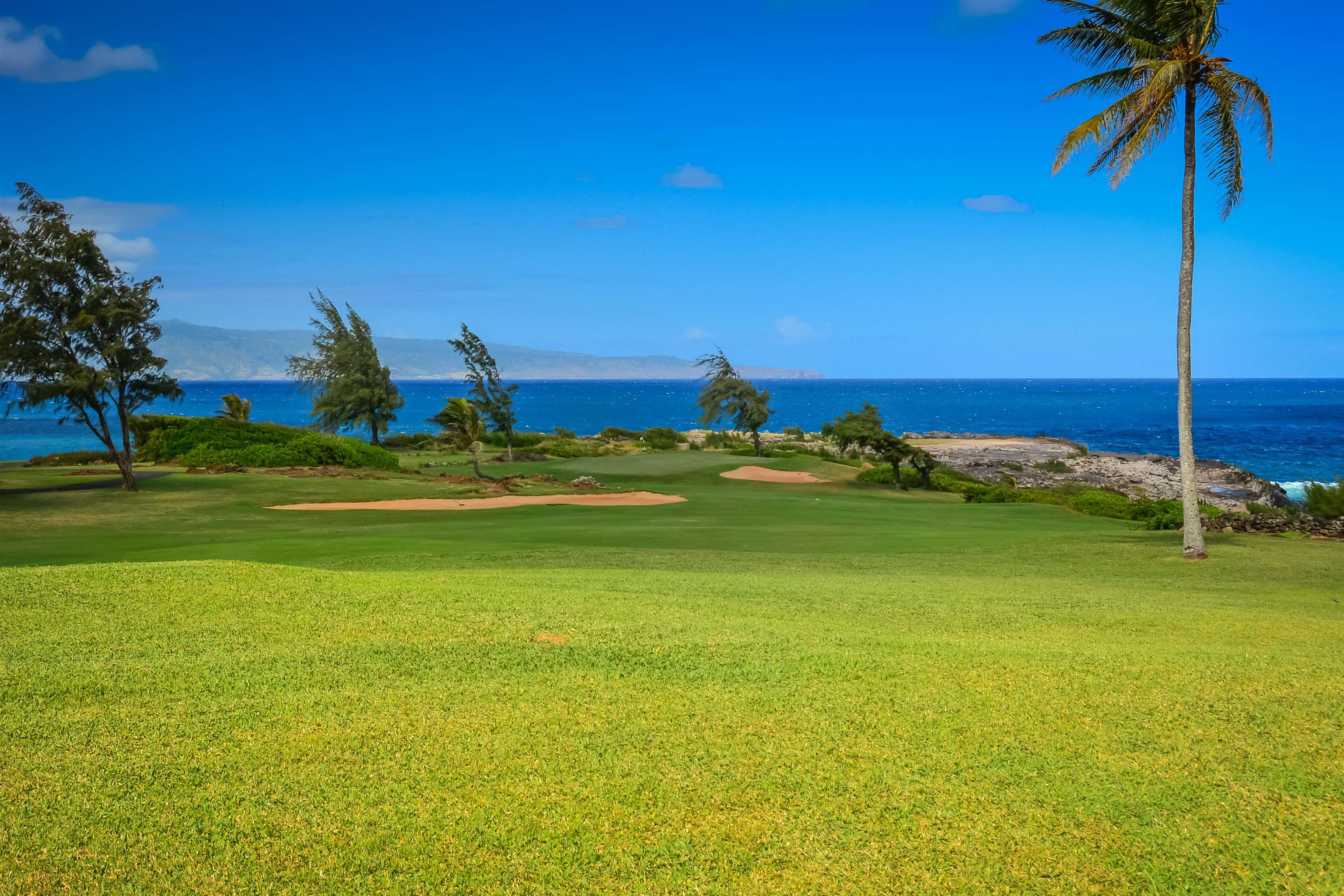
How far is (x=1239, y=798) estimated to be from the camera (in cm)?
530

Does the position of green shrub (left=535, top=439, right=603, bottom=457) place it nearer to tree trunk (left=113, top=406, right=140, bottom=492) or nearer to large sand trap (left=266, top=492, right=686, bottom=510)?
large sand trap (left=266, top=492, right=686, bottom=510)

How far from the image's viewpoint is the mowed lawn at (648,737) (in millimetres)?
4508

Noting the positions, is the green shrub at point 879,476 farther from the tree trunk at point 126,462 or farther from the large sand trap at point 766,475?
the tree trunk at point 126,462

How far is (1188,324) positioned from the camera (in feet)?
53.6

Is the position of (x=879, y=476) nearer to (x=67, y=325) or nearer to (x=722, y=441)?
(x=722, y=441)

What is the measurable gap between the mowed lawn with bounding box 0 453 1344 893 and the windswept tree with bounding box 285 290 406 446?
42552 millimetres

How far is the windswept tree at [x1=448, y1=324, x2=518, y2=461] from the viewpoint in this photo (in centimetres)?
4334

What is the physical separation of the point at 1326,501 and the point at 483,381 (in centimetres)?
3537

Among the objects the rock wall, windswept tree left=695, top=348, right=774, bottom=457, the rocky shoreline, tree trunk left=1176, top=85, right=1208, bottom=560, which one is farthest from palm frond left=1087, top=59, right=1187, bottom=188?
windswept tree left=695, top=348, right=774, bottom=457

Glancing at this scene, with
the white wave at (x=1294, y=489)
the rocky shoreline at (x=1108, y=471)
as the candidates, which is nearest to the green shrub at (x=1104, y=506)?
the rocky shoreline at (x=1108, y=471)

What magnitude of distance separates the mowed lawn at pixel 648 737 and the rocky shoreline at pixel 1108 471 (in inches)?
1299

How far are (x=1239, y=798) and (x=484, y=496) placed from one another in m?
24.1

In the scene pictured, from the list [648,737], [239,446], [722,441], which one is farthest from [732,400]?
[648,737]

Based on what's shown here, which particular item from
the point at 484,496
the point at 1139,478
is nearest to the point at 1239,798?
the point at 484,496
